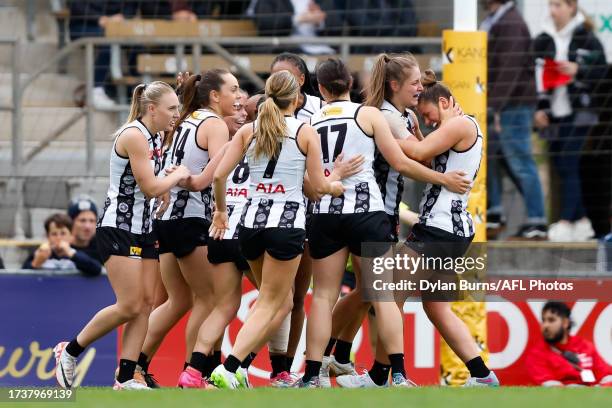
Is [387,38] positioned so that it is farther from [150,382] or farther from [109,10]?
[150,382]

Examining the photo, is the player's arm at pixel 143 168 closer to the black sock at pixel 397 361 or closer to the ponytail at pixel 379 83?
the ponytail at pixel 379 83

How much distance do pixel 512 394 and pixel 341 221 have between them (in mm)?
1571

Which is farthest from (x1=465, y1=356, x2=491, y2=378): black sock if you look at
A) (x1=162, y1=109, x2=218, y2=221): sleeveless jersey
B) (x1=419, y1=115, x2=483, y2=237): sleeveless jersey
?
(x1=162, y1=109, x2=218, y2=221): sleeveless jersey

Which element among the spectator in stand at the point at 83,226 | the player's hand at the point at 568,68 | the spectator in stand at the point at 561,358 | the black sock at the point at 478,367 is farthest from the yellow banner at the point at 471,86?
the spectator in stand at the point at 83,226

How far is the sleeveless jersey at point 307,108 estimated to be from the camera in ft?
32.2

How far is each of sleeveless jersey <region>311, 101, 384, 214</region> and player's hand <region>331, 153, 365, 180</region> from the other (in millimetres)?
36

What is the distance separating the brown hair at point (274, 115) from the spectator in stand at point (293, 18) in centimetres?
640

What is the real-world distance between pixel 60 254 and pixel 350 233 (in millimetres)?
3909

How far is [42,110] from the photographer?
14.7 metres

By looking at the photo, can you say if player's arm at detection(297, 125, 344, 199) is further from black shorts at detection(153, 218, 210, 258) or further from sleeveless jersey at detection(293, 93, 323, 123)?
black shorts at detection(153, 218, 210, 258)

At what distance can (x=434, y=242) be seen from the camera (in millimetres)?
9320

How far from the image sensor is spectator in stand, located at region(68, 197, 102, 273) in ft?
41.0

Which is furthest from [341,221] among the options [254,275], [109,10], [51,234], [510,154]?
[109,10]

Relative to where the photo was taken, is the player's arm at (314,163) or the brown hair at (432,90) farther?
the brown hair at (432,90)
